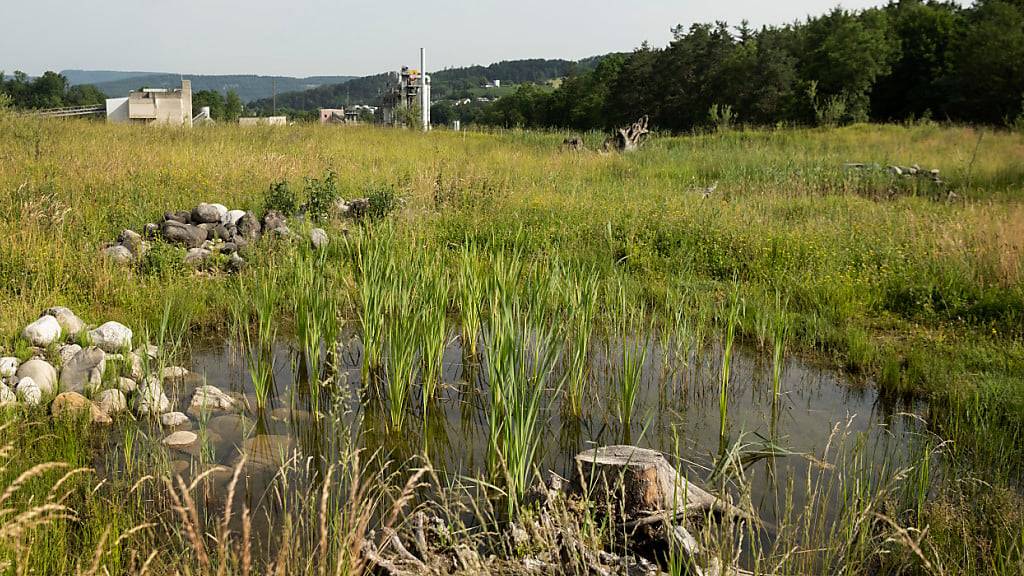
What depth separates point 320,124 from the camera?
63.7ft

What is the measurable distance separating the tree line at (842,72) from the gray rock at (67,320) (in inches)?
775

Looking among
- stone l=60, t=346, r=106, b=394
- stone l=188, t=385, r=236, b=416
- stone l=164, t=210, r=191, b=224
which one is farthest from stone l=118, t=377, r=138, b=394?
stone l=164, t=210, r=191, b=224

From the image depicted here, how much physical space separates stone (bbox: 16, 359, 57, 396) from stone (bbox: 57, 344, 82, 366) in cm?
21

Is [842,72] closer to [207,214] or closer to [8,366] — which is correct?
[207,214]

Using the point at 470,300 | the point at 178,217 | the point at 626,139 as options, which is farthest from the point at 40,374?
the point at 626,139

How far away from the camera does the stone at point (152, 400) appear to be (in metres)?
4.04

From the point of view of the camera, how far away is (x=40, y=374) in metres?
4.43

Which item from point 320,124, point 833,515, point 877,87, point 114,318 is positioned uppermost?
point 877,87

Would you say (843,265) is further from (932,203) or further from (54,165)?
(54,165)

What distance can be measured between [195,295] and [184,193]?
151 inches

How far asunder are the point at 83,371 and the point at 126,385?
0.30m

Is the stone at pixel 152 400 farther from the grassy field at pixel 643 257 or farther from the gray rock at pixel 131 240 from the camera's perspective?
the gray rock at pixel 131 240

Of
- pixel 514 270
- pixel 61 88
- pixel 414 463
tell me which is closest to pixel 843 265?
pixel 514 270

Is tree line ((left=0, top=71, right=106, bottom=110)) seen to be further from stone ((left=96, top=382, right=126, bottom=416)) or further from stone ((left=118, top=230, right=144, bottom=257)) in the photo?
stone ((left=96, top=382, right=126, bottom=416))
